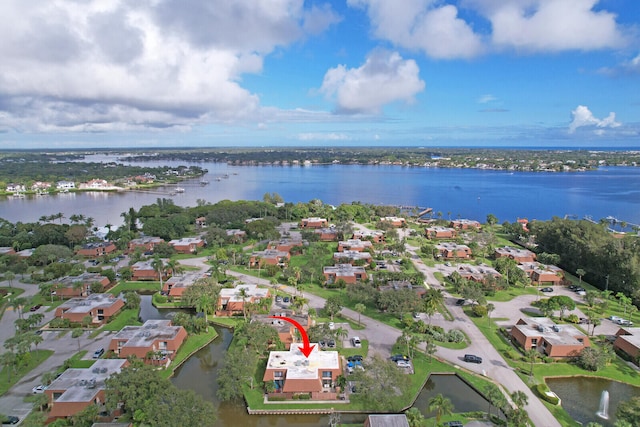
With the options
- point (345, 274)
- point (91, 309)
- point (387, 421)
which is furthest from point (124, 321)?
point (387, 421)

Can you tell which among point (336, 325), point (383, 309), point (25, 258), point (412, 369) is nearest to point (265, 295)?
point (336, 325)

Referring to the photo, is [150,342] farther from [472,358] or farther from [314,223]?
[314,223]

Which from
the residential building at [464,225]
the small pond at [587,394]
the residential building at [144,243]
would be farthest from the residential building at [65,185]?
the small pond at [587,394]

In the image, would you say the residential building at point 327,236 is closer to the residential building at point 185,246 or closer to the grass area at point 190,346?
the residential building at point 185,246

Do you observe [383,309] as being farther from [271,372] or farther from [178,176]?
[178,176]

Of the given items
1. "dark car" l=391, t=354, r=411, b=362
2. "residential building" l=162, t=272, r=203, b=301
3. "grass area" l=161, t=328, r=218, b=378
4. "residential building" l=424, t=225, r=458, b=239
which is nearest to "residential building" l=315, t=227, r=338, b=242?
"residential building" l=424, t=225, r=458, b=239

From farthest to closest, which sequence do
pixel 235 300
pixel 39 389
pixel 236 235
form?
pixel 236 235, pixel 235 300, pixel 39 389
